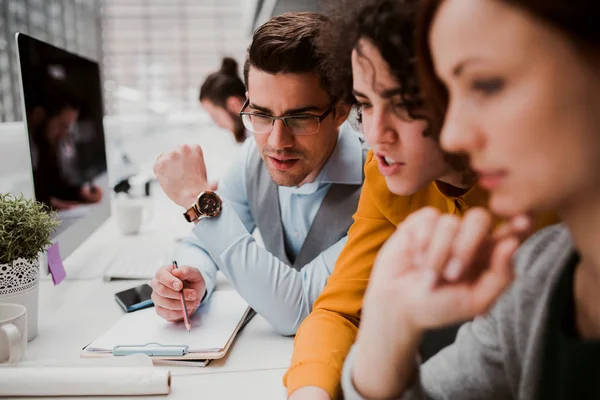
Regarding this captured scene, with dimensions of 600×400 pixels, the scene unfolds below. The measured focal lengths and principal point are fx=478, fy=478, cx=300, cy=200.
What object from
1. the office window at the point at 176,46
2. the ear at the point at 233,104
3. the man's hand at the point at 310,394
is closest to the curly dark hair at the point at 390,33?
the man's hand at the point at 310,394

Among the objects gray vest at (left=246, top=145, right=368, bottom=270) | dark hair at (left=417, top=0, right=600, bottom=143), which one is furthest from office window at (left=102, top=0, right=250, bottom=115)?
dark hair at (left=417, top=0, right=600, bottom=143)

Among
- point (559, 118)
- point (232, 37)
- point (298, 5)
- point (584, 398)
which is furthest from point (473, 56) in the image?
point (232, 37)

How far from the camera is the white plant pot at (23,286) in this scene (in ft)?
2.50

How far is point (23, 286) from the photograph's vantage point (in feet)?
2.58

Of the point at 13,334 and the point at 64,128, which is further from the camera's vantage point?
the point at 64,128

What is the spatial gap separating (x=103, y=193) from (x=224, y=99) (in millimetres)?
1110

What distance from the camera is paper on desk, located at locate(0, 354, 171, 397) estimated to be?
620mm

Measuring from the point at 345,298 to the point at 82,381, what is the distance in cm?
36

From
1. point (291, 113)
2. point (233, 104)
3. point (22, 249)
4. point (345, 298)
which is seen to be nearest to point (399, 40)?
point (345, 298)

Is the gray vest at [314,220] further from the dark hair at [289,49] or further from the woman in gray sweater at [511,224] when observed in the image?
the woman in gray sweater at [511,224]

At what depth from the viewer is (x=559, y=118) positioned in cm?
28

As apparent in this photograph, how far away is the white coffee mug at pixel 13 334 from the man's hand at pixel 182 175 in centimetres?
31

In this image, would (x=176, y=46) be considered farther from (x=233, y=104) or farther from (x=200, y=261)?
(x=200, y=261)

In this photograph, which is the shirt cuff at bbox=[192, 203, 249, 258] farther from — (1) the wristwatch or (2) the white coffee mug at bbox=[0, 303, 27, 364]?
(2) the white coffee mug at bbox=[0, 303, 27, 364]
